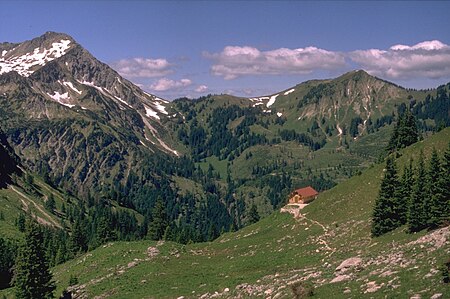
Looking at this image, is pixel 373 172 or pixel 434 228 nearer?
pixel 434 228

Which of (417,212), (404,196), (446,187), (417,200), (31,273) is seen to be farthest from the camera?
(31,273)

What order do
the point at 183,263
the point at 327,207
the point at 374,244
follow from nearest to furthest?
the point at 374,244 < the point at 183,263 < the point at 327,207

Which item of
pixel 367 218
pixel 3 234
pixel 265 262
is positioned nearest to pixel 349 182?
pixel 367 218

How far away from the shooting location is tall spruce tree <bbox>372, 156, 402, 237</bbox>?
60250 millimetres

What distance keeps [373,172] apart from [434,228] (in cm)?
4564

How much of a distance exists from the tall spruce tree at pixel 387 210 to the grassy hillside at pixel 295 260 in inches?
120

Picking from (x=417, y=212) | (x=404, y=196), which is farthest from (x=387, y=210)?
(x=417, y=212)

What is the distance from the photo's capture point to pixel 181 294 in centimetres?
5706

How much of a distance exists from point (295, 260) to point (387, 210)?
14.1 metres

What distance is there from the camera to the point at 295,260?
2415 inches

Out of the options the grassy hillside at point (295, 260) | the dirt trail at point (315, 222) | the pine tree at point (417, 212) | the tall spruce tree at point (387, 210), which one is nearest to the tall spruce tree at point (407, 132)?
the grassy hillside at point (295, 260)

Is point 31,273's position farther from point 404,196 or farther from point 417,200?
point 404,196

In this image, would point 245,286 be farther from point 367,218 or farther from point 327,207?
point 327,207

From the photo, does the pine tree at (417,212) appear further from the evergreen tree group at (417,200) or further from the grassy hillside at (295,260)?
the grassy hillside at (295,260)
